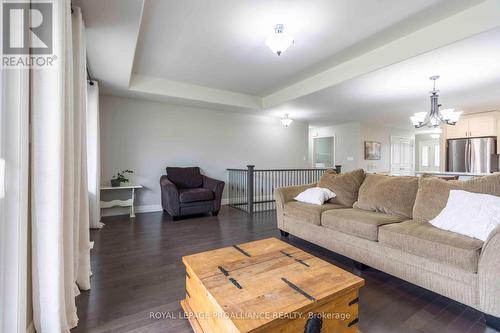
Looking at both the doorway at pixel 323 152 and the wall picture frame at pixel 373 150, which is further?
the doorway at pixel 323 152

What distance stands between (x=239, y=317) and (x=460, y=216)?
192 centimetres

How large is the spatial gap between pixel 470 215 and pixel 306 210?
4.72 feet

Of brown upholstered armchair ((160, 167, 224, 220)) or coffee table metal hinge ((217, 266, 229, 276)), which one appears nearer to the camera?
coffee table metal hinge ((217, 266, 229, 276))

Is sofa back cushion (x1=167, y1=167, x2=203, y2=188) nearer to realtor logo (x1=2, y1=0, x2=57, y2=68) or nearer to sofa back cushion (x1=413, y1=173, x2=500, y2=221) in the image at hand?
realtor logo (x1=2, y1=0, x2=57, y2=68)

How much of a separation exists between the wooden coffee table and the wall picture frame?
6.68 m

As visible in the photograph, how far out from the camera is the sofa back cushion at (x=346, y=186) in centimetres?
297

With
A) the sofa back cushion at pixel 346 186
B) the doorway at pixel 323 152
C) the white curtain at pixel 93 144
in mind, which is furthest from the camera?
the doorway at pixel 323 152

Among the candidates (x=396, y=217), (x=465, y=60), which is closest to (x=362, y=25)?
(x=465, y=60)

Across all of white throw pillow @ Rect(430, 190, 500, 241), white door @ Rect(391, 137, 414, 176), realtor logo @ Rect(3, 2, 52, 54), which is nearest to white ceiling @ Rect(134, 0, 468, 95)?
realtor logo @ Rect(3, 2, 52, 54)

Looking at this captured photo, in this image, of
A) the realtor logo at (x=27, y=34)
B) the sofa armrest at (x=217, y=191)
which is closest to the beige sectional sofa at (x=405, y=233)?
the sofa armrest at (x=217, y=191)

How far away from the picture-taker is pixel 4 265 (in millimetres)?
1082

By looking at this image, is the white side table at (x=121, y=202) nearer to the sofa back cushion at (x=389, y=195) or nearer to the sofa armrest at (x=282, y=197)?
the sofa armrest at (x=282, y=197)

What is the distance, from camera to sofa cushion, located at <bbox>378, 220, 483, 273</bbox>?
1532 mm

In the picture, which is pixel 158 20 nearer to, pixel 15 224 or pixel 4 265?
pixel 15 224
